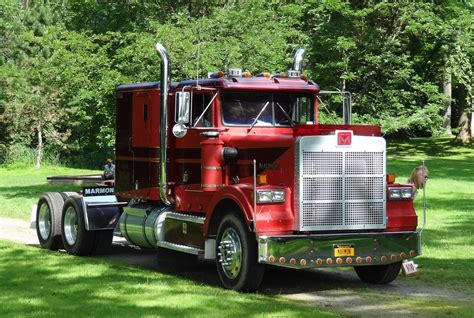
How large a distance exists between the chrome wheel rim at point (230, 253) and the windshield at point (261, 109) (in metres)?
1.77

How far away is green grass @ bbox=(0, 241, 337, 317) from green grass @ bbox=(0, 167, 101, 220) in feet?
33.6

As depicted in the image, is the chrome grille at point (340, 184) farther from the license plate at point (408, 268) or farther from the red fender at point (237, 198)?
the license plate at point (408, 268)

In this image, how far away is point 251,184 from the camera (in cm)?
1222

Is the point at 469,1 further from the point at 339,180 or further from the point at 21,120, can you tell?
the point at 339,180

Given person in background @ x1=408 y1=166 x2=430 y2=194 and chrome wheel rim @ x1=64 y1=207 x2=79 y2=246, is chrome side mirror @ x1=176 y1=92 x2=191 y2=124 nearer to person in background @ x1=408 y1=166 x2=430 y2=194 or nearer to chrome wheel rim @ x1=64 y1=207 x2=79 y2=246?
chrome wheel rim @ x1=64 y1=207 x2=79 y2=246

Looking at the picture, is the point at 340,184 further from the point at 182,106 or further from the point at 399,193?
the point at 182,106

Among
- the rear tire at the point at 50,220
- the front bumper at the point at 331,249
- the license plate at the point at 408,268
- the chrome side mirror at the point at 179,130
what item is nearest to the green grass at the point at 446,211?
the license plate at the point at 408,268

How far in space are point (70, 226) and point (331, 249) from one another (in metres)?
6.16

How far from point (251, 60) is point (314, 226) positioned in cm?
1282

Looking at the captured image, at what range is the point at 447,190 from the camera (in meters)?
29.6

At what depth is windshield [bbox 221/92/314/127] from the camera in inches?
517

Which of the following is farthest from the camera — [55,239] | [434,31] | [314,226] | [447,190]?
[434,31]

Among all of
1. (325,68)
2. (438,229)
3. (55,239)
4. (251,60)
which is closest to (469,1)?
(325,68)

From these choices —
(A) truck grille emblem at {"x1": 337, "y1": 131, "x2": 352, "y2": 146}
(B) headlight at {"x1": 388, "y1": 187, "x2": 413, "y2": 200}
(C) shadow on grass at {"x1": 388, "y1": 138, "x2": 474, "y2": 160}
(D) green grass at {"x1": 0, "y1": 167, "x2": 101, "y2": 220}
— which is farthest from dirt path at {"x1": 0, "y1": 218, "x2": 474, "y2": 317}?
(C) shadow on grass at {"x1": 388, "y1": 138, "x2": 474, "y2": 160}
